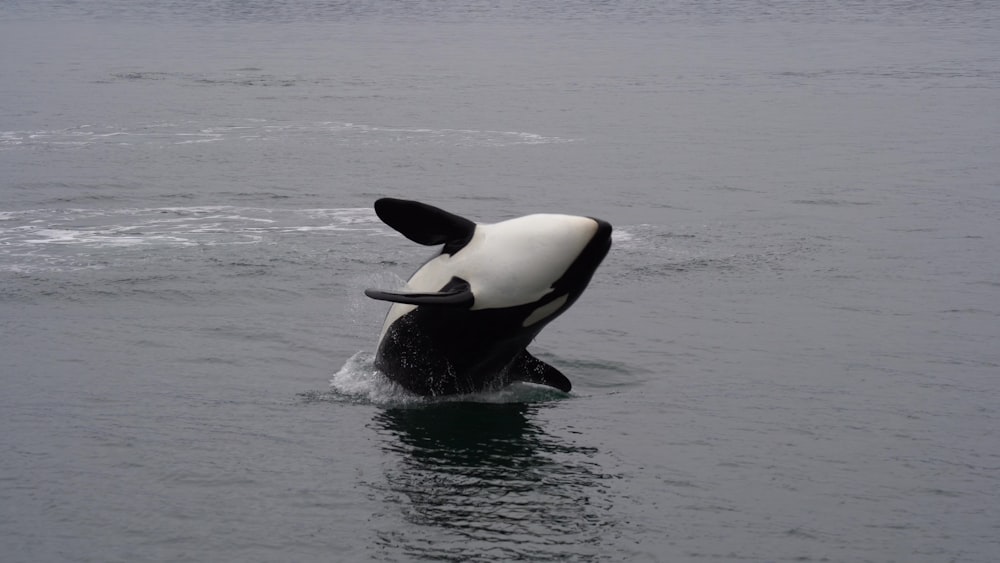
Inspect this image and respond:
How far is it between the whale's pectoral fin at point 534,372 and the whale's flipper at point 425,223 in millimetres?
2036

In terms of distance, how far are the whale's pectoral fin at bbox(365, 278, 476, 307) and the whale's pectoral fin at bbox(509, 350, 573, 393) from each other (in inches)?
77.1

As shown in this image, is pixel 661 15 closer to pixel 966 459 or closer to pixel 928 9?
pixel 928 9

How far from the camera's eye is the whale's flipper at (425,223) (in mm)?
16641

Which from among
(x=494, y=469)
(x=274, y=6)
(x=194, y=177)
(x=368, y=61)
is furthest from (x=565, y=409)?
(x=274, y=6)

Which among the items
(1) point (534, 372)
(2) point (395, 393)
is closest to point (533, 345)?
(1) point (534, 372)

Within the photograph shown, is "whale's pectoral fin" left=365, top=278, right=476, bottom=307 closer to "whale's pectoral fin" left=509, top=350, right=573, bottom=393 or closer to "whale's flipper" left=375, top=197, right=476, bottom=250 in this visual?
"whale's flipper" left=375, top=197, right=476, bottom=250

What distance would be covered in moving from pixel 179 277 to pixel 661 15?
84.2m

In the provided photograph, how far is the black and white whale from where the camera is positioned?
16.2 metres

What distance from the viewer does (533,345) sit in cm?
2159

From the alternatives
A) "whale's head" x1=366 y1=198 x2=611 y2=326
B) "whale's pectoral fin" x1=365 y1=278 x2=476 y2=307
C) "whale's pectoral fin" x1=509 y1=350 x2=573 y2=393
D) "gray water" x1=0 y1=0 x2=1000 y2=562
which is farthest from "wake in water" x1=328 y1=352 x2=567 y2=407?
"whale's pectoral fin" x1=365 y1=278 x2=476 y2=307

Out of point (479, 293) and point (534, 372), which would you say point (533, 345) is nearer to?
point (534, 372)

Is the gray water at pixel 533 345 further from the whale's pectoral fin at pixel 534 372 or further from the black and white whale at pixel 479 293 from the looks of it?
the black and white whale at pixel 479 293

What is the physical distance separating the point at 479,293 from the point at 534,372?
223 centimetres

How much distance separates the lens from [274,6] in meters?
116
